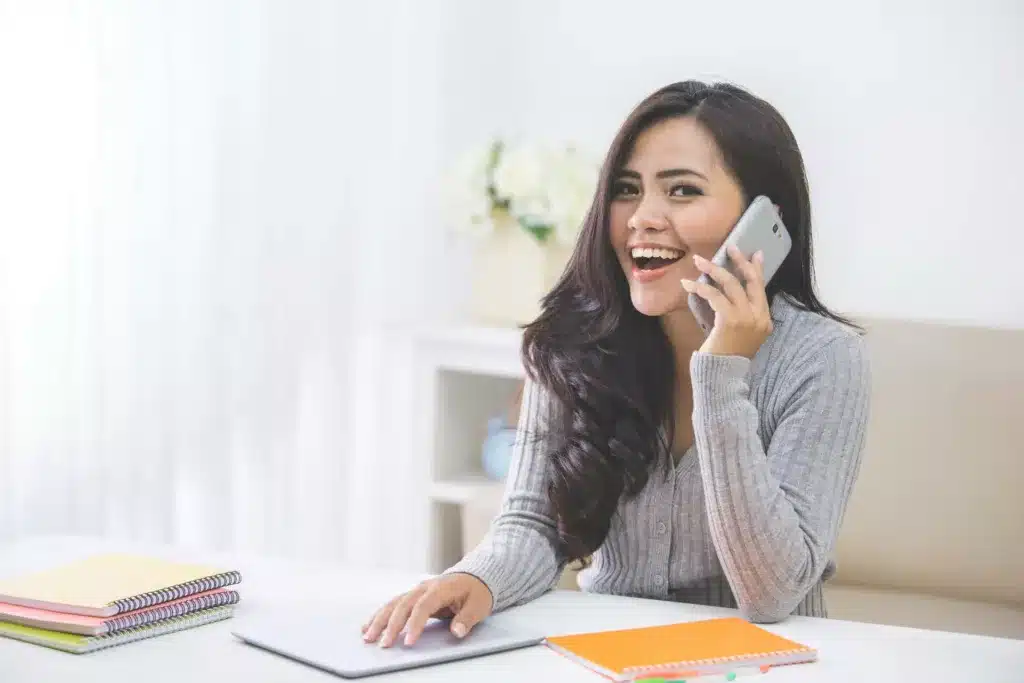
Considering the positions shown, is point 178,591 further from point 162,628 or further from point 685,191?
point 685,191

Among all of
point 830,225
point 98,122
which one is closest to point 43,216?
point 98,122

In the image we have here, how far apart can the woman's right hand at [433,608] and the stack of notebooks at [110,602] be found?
0.20 m

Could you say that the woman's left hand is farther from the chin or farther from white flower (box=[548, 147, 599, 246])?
white flower (box=[548, 147, 599, 246])

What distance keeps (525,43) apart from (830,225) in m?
0.93

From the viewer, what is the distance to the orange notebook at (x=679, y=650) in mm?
1260

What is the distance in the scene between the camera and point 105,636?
1.35m

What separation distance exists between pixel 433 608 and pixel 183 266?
1.43 m

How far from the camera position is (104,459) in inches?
98.3

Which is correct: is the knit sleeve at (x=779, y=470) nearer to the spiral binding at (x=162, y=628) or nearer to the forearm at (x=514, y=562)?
the forearm at (x=514, y=562)

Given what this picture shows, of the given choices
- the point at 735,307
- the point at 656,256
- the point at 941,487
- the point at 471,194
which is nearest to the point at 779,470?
the point at 735,307

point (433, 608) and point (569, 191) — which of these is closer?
point (433, 608)

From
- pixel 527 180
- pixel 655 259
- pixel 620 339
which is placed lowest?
pixel 620 339

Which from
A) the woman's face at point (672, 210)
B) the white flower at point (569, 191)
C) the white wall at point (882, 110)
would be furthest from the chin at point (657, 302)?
the white wall at point (882, 110)

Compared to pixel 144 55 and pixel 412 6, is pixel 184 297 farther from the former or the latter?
pixel 412 6
